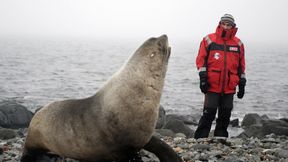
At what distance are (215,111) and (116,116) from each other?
401cm

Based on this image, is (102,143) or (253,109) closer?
(102,143)

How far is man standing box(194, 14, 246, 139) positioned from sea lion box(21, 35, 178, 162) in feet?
9.19

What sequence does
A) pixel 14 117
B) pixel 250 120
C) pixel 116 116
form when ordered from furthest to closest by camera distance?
pixel 250 120 < pixel 14 117 < pixel 116 116

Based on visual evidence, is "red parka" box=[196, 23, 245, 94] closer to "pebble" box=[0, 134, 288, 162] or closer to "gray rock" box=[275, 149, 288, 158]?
"pebble" box=[0, 134, 288, 162]

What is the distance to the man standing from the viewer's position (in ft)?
28.6

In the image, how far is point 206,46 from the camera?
8.77 m

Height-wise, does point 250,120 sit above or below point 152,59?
below

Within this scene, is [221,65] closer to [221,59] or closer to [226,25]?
[221,59]

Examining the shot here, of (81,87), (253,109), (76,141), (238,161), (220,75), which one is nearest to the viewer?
(76,141)

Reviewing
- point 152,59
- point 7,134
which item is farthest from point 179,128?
point 152,59

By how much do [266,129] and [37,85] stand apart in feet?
69.3

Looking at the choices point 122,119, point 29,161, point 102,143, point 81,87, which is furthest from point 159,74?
point 81,87

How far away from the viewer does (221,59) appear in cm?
872

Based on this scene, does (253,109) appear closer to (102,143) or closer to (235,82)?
(235,82)
